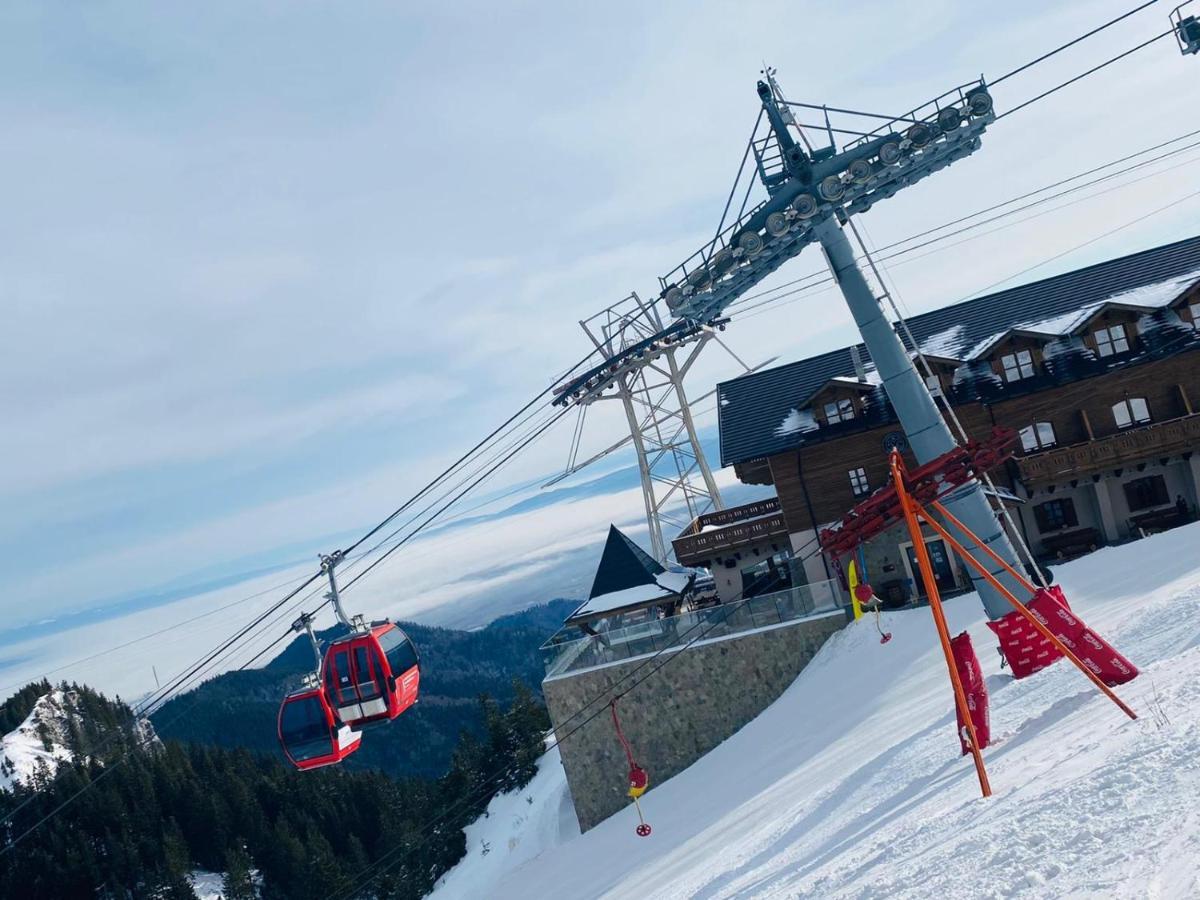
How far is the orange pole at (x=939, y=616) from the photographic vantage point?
11.0 meters

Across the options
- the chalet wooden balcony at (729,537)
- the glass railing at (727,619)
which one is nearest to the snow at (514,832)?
the glass railing at (727,619)

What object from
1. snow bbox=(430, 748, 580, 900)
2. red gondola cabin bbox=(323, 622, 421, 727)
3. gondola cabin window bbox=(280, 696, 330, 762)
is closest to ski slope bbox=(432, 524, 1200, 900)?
snow bbox=(430, 748, 580, 900)

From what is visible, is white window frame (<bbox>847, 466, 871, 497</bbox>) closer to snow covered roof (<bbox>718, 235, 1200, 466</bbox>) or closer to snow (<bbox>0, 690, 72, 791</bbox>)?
→ snow covered roof (<bbox>718, 235, 1200, 466</bbox>)

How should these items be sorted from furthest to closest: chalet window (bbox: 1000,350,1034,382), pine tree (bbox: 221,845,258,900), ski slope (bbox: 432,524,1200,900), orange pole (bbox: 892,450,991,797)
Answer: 1. pine tree (bbox: 221,845,258,900)
2. chalet window (bbox: 1000,350,1034,382)
3. orange pole (bbox: 892,450,991,797)
4. ski slope (bbox: 432,524,1200,900)

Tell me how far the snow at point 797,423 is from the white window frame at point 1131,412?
35.9 ft

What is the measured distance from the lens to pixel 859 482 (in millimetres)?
33938

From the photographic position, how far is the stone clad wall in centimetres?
2930

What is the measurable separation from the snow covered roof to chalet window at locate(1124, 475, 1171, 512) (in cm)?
615

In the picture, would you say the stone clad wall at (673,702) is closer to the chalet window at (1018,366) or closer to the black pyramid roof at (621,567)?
the black pyramid roof at (621,567)

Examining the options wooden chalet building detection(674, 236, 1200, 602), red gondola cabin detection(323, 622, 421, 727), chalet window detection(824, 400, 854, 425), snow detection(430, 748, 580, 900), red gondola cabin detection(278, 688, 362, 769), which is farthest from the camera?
snow detection(430, 748, 580, 900)

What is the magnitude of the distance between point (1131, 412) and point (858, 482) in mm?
10166

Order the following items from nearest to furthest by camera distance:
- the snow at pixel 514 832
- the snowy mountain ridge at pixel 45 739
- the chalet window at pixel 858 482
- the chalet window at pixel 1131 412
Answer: the chalet window at pixel 1131 412 < the chalet window at pixel 858 482 < the snow at pixel 514 832 < the snowy mountain ridge at pixel 45 739

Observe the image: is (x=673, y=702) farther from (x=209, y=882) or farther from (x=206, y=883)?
(x=209, y=882)

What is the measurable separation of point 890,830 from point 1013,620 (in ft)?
28.2
